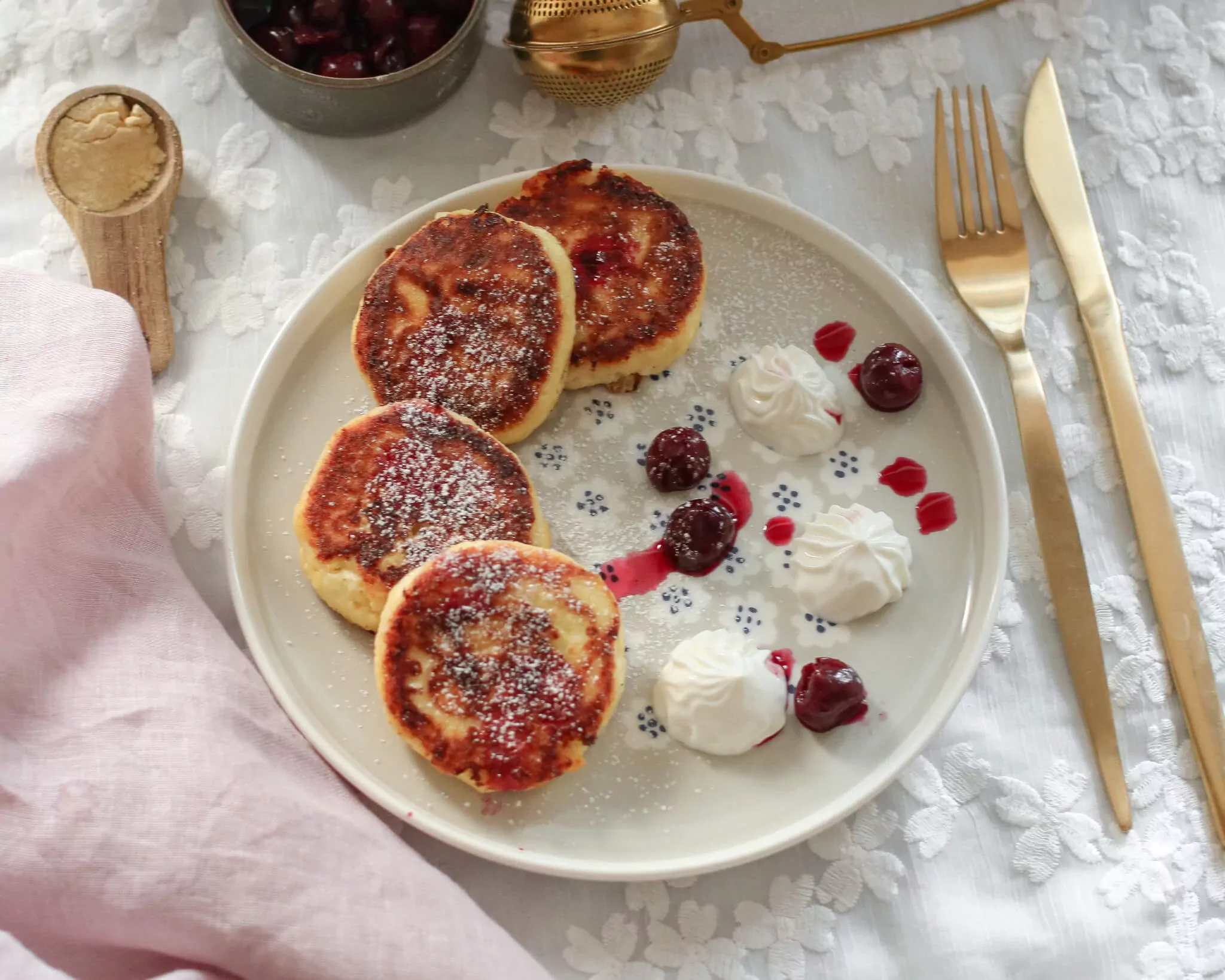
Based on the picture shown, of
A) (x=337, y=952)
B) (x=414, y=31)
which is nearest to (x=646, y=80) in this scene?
(x=414, y=31)

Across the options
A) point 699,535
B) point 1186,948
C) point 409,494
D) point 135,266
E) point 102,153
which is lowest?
point 1186,948

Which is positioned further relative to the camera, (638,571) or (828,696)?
(638,571)

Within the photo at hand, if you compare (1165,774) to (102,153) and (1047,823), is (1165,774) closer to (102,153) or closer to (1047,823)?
(1047,823)

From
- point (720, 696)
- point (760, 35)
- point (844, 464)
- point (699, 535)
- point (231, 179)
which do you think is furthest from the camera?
point (760, 35)

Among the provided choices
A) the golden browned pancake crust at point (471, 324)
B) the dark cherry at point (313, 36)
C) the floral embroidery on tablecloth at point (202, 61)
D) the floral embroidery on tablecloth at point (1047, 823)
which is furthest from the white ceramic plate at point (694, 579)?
the floral embroidery on tablecloth at point (202, 61)

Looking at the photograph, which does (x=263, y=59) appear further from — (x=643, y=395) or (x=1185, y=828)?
(x=1185, y=828)

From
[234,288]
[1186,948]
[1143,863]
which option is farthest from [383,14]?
[1186,948]

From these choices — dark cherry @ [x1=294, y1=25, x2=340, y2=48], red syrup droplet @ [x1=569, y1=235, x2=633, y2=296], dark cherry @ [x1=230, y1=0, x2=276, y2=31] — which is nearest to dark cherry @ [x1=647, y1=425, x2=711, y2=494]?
red syrup droplet @ [x1=569, y1=235, x2=633, y2=296]
